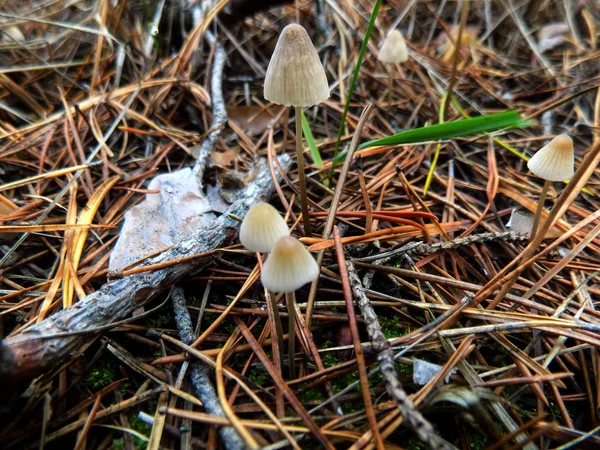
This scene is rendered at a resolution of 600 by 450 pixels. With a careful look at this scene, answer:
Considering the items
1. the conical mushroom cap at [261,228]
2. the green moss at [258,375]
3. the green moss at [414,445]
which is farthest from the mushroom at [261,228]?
the green moss at [414,445]

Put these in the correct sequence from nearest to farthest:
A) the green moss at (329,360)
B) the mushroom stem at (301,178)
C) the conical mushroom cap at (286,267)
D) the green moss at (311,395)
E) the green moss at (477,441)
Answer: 1. the conical mushroom cap at (286,267)
2. the green moss at (477,441)
3. the green moss at (311,395)
4. the green moss at (329,360)
5. the mushroom stem at (301,178)

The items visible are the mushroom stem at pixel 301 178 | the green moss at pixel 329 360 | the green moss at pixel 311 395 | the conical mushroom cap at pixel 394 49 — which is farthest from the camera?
the conical mushroom cap at pixel 394 49

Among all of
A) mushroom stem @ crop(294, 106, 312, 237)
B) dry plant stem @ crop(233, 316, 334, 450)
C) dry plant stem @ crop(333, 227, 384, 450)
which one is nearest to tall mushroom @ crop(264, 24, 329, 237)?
mushroom stem @ crop(294, 106, 312, 237)

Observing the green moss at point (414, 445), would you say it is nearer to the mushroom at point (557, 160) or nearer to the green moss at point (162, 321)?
the green moss at point (162, 321)

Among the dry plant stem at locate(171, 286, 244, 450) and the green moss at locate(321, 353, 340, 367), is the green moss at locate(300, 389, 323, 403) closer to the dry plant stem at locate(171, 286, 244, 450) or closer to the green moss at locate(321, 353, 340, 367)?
the green moss at locate(321, 353, 340, 367)

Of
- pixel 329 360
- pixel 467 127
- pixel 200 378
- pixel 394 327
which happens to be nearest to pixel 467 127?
pixel 467 127

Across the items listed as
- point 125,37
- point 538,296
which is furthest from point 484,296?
point 125,37

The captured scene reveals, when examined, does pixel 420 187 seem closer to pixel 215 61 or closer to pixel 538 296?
pixel 538 296
